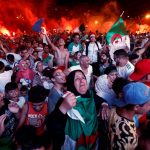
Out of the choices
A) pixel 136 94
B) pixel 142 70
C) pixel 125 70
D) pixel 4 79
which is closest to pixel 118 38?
pixel 125 70

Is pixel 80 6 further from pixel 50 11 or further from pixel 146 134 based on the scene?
pixel 146 134

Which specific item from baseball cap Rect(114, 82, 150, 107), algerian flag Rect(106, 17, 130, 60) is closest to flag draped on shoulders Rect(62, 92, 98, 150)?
baseball cap Rect(114, 82, 150, 107)

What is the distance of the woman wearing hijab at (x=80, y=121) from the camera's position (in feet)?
11.8

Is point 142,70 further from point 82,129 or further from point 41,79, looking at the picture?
point 41,79

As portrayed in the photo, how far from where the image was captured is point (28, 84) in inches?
272

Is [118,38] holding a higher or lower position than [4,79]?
higher

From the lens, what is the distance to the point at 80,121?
360 cm

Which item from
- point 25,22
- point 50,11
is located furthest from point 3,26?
point 50,11

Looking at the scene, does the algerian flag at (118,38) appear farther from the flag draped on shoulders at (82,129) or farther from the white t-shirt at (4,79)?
the flag draped on shoulders at (82,129)

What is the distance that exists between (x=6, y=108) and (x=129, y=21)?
3129 centimetres

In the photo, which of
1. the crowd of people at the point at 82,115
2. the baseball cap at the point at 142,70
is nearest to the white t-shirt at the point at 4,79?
the crowd of people at the point at 82,115

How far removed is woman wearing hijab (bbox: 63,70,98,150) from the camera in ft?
11.8

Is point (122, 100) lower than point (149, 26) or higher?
lower

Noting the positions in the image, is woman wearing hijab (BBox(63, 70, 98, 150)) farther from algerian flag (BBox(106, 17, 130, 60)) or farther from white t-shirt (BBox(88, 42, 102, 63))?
white t-shirt (BBox(88, 42, 102, 63))
